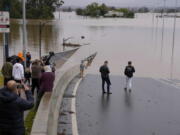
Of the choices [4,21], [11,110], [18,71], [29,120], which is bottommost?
[29,120]

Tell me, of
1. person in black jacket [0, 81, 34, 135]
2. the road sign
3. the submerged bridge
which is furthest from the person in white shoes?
person in black jacket [0, 81, 34, 135]

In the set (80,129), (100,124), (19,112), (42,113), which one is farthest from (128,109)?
(19,112)

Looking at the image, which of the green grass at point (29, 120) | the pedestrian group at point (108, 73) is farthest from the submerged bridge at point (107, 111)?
the green grass at point (29, 120)

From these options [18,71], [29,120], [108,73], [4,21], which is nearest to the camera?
[29,120]

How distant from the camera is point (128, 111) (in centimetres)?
1246

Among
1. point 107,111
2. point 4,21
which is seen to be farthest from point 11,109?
point 4,21

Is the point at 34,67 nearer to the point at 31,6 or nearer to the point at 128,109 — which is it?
the point at 128,109

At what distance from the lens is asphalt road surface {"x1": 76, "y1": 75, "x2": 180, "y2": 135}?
408 inches

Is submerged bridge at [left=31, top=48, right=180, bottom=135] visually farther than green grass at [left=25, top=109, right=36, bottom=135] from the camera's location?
Yes

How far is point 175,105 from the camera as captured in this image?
1402 centimetres

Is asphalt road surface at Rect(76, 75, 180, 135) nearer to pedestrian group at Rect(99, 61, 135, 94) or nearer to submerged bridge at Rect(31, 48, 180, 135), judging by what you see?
submerged bridge at Rect(31, 48, 180, 135)

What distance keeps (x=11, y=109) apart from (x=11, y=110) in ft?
0.05

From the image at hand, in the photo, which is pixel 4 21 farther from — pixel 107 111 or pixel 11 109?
pixel 11 109

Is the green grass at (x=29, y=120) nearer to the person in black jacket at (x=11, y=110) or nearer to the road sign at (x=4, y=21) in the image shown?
the person in black jacket at (x=11, y=110)
